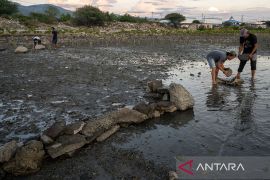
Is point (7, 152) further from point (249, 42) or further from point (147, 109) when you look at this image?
point (249, 42)

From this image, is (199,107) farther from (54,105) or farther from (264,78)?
(264,78)

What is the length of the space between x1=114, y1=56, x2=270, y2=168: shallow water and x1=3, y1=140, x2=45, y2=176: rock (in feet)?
6.61

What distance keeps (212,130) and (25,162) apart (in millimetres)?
4810

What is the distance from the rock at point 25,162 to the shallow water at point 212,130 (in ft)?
6.61

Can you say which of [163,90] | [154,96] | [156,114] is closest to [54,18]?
[154,96]

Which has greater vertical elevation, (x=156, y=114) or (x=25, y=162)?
(x=156, y=114)

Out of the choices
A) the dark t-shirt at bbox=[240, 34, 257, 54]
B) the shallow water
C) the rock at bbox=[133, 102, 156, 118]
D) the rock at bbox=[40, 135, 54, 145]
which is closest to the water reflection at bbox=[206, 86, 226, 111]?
the shallow water

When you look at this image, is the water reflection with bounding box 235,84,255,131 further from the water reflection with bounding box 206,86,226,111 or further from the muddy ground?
the muddy ground

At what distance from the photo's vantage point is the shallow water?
720 centimetres

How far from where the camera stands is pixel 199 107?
10523mm

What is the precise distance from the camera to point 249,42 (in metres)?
13.9

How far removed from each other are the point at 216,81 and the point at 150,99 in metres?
4.11

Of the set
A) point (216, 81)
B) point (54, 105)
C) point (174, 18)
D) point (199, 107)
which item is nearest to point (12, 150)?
point (54, 105)

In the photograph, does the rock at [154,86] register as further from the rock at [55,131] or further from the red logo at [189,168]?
the red logo at [189,168]
